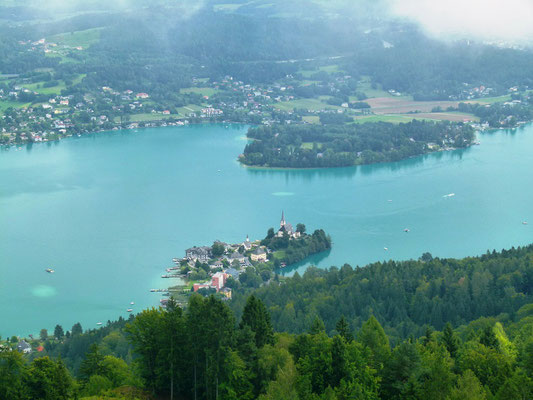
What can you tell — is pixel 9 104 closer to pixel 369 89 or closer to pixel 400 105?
pixel 369 89

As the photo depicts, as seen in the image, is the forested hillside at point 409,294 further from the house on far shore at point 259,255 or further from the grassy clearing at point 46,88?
the grassy clearing at point 46,88

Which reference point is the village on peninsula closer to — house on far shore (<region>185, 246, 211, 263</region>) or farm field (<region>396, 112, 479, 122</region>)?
house on far shore (<region>185, 246, 211, 263</region>)

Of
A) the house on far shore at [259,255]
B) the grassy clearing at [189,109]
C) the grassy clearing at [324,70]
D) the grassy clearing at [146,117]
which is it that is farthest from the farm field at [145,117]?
the house on far shore at [259,255]

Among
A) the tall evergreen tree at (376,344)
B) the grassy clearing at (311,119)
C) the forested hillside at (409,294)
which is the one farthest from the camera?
the grassy clearing at (311,119)

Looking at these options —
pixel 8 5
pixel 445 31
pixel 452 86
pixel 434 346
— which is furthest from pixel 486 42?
pixel 434 346

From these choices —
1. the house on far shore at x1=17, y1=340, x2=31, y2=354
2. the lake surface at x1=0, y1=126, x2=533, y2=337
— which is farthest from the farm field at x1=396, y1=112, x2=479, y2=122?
the house on far shore at x1=17, y1=340, x2=31, y2=354

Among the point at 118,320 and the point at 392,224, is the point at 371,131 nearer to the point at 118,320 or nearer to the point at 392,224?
the point at 392,224
